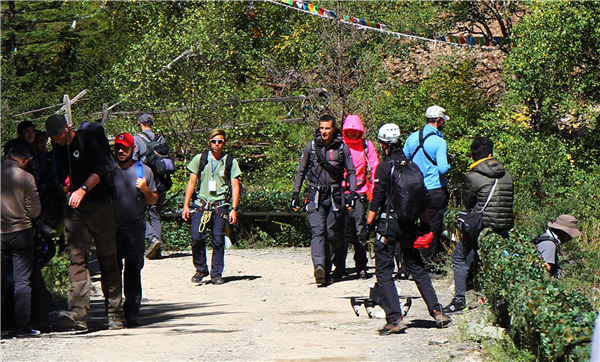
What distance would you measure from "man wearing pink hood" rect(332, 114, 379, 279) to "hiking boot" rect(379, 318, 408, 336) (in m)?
3.15

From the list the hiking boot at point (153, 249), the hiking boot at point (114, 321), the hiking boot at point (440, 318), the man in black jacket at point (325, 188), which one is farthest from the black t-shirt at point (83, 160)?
the hiking boot at point (153, 249)

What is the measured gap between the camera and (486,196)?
8.41 m

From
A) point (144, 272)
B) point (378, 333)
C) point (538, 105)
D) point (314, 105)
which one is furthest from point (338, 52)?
point (378, 333)

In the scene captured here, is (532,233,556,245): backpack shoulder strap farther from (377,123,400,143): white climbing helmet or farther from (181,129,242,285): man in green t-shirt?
(181,129,242,285): man in green t-shirt

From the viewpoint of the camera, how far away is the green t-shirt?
10953 millimetres

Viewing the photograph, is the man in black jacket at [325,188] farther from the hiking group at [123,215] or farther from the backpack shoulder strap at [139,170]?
the backpack shoulder strap at [139,170]

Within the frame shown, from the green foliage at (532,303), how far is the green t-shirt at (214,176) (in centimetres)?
398

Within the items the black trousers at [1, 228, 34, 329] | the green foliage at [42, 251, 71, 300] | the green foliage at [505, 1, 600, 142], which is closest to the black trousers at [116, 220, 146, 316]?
the black trousers at [1, 228, 34, 329]

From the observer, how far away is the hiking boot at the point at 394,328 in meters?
7.36

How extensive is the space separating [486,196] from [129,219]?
136 inches

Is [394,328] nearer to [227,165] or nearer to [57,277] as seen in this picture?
[227,165]

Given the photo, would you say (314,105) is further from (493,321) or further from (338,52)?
(493,321)

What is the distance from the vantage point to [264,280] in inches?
454

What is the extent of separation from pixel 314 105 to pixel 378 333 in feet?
38.8
